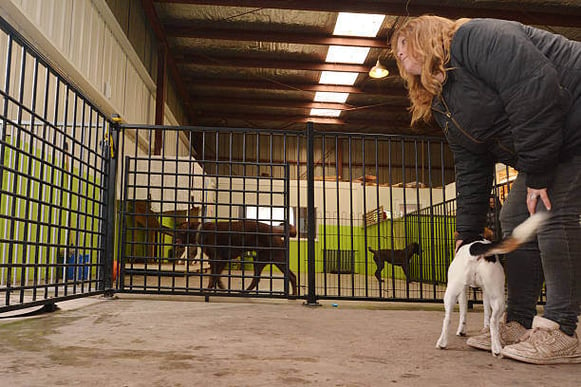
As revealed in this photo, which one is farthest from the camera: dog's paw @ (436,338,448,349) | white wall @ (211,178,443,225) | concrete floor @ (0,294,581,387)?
white wall @ (211,178,443,225)

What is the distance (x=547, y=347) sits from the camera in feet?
4.85

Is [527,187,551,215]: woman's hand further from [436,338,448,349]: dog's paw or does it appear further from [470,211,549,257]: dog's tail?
[436,338,448,349]: dog's paw

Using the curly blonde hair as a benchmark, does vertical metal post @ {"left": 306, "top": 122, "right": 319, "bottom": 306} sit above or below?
below

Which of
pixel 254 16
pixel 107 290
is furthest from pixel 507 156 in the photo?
pixel 254 16

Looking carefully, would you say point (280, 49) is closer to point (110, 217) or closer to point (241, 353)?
point (110, 217)

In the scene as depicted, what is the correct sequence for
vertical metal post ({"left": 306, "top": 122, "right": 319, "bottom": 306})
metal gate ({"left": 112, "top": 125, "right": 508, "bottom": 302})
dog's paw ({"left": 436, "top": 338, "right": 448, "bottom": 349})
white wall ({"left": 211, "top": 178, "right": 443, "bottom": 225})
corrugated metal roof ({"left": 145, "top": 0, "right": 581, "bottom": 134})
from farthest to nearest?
white wall ({"left": 211, "top": 178, "right": 443, "bottom": 225})
corrugated metal roof ({"left": 145, "top": 0, "right": 581, "bottom": 134})
metal gate ({"left": 112, "top": 125, "right": 508, "bottom": 302})
vertical metal post ({"left": 306, "top": 122, "right": 319, "bottom": 306})
dog's paw ({"left": 436, "top": 338, "right": 448, "bottom": 349})

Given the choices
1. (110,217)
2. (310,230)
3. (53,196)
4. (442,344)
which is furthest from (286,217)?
(442,344)

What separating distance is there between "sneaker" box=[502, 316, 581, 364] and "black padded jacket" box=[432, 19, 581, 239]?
18.4 inches

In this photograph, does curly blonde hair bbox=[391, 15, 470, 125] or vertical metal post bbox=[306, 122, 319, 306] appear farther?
Result: vertical metal post bbox=[306, 122, 319, 306]

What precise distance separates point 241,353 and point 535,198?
44.1 inches

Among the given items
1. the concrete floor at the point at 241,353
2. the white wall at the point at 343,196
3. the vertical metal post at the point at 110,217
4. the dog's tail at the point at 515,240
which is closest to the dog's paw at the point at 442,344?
the concrete floor at the point at 241,353

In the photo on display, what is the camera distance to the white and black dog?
5.03 feet

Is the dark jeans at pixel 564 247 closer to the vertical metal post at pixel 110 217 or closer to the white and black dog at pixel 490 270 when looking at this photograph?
the white and black dog at pixel 490 270

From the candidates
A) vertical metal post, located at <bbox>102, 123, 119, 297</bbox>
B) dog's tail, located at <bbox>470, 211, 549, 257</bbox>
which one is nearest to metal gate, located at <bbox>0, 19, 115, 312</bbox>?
vertical metal post, located at <bbox>102, 123, 119, 297</bbox>
